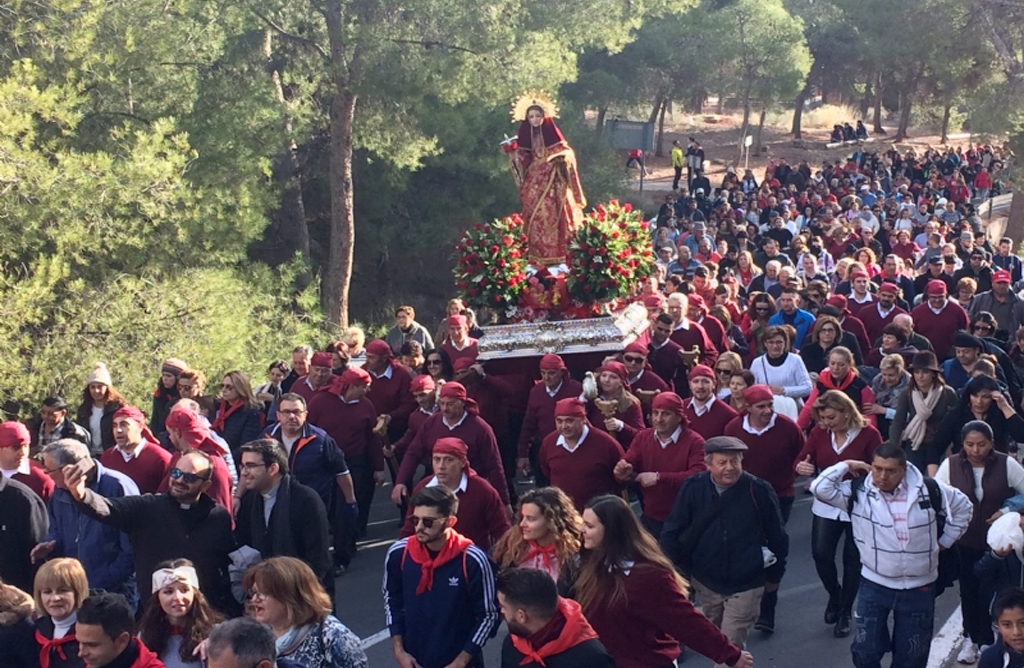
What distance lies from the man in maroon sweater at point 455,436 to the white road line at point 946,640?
9.58ft

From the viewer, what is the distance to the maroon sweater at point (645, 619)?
18.5 ft

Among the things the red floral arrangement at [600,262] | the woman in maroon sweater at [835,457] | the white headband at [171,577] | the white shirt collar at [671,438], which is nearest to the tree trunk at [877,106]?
the red floral arrangement at [600,262]

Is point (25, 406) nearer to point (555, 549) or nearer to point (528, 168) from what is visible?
point (528, 168)

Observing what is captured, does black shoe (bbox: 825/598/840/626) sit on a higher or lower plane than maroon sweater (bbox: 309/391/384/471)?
lower

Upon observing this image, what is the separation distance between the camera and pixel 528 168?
1331 centimetres

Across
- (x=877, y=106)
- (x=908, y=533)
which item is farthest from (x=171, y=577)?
(x=877, y=106)

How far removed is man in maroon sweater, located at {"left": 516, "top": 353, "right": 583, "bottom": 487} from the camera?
10.1 metres

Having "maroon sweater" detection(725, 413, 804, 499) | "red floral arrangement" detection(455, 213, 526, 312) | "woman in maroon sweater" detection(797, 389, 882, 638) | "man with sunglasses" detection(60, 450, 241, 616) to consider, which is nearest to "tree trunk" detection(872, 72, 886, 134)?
"red floral arrangement" detection(455, 213, 526, 312)

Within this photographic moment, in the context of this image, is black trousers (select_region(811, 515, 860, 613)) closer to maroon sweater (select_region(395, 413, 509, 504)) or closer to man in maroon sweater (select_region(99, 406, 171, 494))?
maroon sweater (select_region(395, 413, 509, 504))

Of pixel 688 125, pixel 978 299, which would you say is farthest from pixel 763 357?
pixel 688 125

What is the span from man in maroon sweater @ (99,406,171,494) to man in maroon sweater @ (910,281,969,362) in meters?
7.70

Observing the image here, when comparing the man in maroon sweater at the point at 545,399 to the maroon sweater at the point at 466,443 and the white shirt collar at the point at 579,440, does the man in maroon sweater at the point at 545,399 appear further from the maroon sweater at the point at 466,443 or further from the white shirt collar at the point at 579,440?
the white shirt collar at the point at 579,440

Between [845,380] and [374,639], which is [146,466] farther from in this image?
[845,380]

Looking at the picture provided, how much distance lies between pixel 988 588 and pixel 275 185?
16470 millimetres
